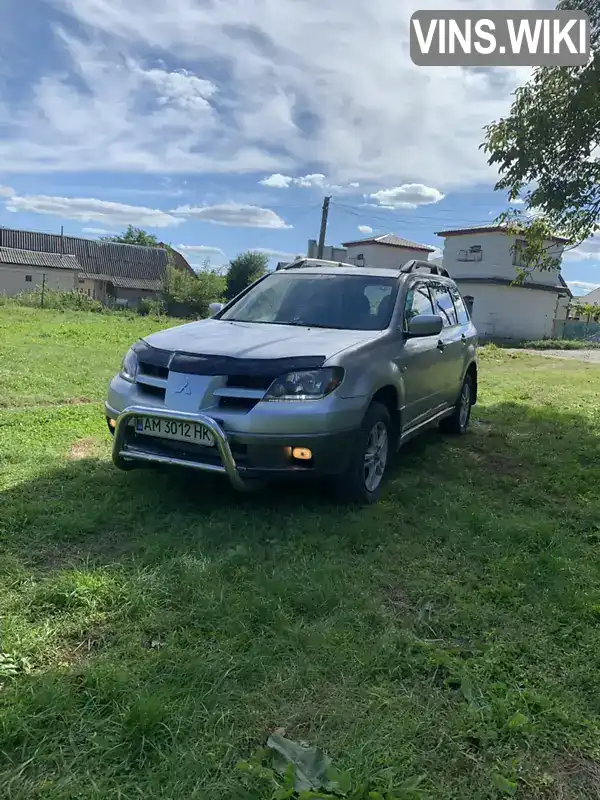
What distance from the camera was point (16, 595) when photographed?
→ 2.90 metres

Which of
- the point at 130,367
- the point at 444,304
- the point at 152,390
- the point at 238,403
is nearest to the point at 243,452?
the point at 238,403

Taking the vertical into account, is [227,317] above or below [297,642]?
above

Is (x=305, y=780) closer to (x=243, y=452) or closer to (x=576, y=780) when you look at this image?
(x=576, y=780)

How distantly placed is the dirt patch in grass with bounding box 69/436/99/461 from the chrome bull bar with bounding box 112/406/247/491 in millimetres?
1244

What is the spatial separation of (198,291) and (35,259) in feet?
59.1

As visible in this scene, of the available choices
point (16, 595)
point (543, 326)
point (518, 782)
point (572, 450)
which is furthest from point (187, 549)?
point (543, 326)

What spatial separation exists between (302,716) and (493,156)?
745 cm

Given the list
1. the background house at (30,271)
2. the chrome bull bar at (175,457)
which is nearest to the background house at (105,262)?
the background house at (30,271)

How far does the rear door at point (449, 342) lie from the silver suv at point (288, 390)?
79 centimetres

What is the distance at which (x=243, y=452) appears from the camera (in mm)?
3691

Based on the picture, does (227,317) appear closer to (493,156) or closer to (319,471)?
(319,471)

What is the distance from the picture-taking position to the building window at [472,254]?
122 ft

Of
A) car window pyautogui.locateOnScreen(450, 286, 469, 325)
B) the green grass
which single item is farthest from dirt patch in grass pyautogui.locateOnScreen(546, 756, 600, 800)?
the green grass

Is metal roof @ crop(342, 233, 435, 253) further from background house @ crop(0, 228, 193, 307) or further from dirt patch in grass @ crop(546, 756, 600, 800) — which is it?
dirt patch in grass @ crop(546, 756, 600, 800)
